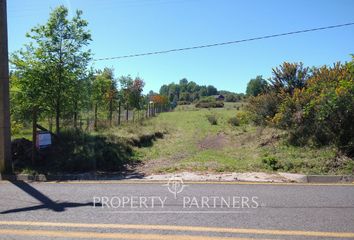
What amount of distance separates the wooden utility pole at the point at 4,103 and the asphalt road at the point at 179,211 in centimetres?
211

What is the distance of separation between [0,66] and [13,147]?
2692 mm

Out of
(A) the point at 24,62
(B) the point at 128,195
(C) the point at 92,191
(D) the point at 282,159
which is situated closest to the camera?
(B) the point at 128,195

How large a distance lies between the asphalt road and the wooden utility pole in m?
2.11

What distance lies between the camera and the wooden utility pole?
394 inches

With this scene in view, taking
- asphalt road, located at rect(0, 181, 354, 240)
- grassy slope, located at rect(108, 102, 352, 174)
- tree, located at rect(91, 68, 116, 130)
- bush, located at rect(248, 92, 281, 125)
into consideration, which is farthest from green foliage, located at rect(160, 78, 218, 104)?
asphalt road, located at rect(0, 181, 354, 240)

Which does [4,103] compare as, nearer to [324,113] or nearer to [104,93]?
[324,113]

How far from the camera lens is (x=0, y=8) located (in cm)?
1009

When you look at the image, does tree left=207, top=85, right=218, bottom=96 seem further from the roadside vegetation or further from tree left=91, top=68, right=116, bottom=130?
the roadside vegetation

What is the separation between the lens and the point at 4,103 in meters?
10.1

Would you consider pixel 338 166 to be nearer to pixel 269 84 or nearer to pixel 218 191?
pixel 218 191

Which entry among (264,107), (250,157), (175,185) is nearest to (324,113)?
(250,157)

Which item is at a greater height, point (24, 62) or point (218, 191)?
point (24, 62)

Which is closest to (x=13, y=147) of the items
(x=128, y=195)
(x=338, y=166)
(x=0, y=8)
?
(x=0, y=8)

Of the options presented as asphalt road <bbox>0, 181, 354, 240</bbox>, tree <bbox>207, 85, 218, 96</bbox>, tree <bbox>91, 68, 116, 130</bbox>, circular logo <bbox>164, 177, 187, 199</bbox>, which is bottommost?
asphalt road <bbox>0, 181, 354, 240</bbox>
